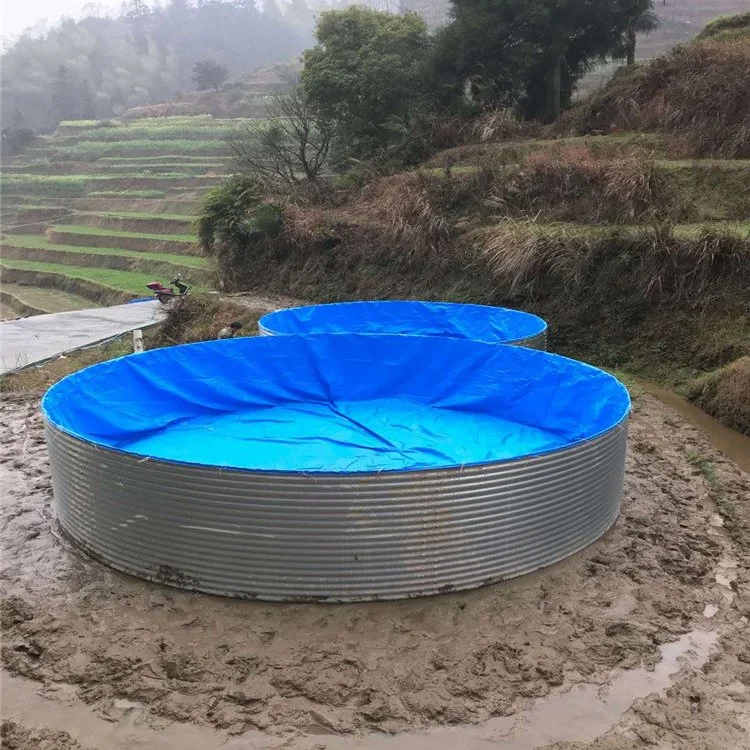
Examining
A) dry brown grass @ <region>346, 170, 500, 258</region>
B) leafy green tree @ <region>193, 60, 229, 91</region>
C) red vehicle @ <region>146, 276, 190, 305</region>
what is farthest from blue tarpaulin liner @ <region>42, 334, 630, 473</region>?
leafy green tree @ <region>193, 60, 229, 91</region>

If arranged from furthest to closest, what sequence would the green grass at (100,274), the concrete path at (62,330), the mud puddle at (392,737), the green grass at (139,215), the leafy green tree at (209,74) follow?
1. the leafy green tree at (209,74)
2. the green grass at (139,215)
3. the green grass at (100,274)
4. the concrete path at (62,330)
5. the mud puddle at (392,737)

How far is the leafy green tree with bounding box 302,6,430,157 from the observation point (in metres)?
14.5

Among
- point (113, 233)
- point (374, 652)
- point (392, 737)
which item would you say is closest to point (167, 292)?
point (374, 652)

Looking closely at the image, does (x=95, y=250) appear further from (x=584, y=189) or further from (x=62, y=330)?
(x=584, y=189)

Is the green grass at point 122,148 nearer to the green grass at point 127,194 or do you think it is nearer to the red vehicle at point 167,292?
the green grass at point 127,194

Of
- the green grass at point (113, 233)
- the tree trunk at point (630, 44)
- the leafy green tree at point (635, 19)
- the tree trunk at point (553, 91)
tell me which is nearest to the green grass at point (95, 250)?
the green grass at point (113, 233)

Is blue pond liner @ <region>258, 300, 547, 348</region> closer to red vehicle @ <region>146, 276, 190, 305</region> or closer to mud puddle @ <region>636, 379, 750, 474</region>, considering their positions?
mud puddle @ <region>636, 379, 750, 474</region>

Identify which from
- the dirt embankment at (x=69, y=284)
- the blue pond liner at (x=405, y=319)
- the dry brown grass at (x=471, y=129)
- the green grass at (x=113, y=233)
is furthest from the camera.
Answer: the green grass at (x=113, y=233)

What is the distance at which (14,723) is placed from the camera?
2.78 meters

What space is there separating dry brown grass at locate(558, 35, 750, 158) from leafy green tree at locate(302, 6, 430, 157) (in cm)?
335

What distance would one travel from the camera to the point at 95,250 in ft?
72.7

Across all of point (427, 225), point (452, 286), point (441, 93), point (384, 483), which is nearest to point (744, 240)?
point (452, 286)

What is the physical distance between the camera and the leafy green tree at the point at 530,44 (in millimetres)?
13852

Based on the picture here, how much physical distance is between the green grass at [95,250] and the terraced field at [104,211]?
0.04 metres
